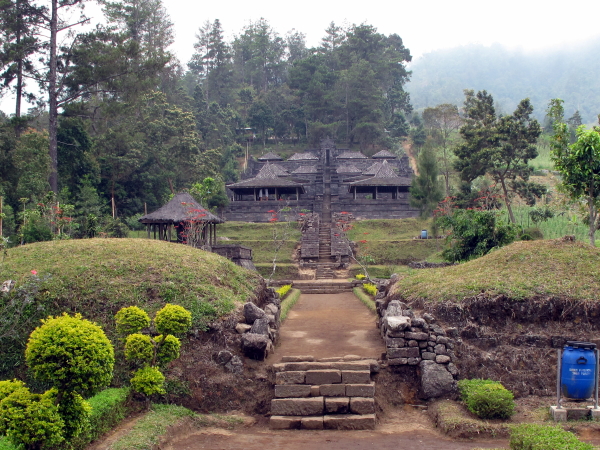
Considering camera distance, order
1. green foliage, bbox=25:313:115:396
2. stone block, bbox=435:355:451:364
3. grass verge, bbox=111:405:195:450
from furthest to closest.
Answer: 1. stone block, bbox=435:355:451:364
2. grass verge, bbox=111:405:195:450
3. green foliage, bbox=25:313:115:396

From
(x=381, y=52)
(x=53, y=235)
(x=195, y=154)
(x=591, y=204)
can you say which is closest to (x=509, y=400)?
(x=591, y=204)

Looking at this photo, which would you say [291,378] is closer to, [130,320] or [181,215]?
[130,320]

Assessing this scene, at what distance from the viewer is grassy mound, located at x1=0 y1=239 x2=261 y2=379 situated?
8.61 metres

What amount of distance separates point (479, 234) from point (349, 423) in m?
11.1

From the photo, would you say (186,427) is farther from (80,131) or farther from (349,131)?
(349,131)

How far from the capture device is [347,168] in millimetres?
46906

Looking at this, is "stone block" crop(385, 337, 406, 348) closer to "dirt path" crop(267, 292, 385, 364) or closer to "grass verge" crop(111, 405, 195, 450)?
"dirt path" crop(267, 292, 385, 364)

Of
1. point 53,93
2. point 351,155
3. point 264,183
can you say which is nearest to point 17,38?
point 53,93

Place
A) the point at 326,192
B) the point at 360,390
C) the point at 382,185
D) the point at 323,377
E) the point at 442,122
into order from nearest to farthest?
the point at 360,390 → the point at 323,377 → the point at 382,185 → the point at 326,192 → the point at 442,122

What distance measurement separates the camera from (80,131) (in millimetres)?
30219

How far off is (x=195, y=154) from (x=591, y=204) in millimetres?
28591

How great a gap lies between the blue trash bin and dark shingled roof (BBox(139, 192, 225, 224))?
16.3 meters

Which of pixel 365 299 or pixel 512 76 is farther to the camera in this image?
pixel 512 76

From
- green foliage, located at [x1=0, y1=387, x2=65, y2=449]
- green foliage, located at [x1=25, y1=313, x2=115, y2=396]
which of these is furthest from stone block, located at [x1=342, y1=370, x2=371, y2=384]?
green foliage, located at [x1=0, y1=387, x2=65, y2=449]
